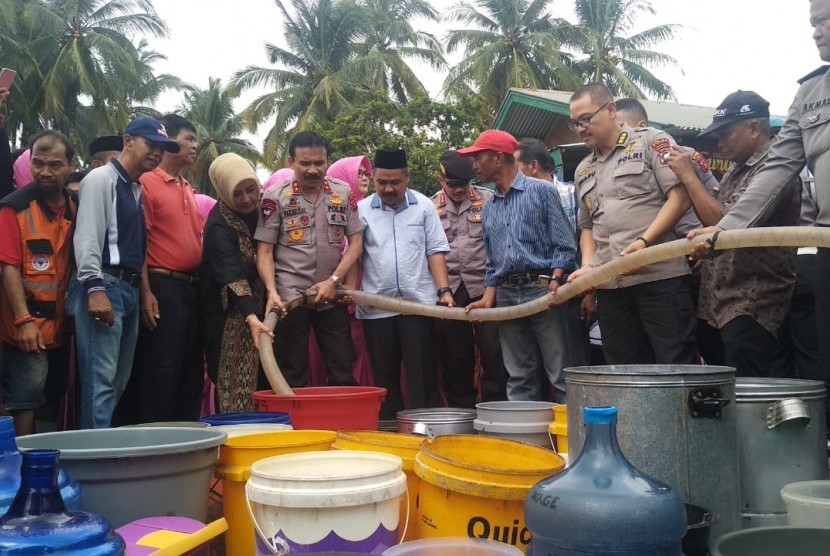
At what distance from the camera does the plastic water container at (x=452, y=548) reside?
6.64 feet

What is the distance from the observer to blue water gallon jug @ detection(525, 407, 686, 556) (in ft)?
5.52

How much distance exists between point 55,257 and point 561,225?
3058mm

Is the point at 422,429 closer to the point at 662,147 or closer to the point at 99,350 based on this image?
the point at 99,350

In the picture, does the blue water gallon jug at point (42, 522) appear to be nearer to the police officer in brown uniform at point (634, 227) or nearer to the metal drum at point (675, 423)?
the metal drum at point (675, 423)

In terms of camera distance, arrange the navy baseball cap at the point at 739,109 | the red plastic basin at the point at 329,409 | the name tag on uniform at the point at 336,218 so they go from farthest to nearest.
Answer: the name tag on uniform at the point at 336,218, the navy baseball cap at the point at 739,109, the red plastic basin at the point at 329,409

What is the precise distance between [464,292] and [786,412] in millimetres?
3014

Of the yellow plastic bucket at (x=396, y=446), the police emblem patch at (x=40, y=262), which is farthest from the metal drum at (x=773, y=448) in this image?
the police emblem patch at (x=40, y=262)

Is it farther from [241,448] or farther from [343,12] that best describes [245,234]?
[343,12]

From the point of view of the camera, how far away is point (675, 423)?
90.4 inches

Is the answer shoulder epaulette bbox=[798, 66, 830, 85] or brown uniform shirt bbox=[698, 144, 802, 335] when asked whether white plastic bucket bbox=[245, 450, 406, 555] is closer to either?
brown uniform shirt bbox=[698, 144, 802, 335]

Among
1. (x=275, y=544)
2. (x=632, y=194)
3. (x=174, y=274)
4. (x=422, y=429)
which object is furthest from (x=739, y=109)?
(x=174, y=274)

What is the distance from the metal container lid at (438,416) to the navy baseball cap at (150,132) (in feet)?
7.03

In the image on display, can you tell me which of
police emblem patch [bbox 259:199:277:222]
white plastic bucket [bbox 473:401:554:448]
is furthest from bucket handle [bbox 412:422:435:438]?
police emblem patch [bbox 259:199:277:222]

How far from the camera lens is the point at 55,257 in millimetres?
4270
